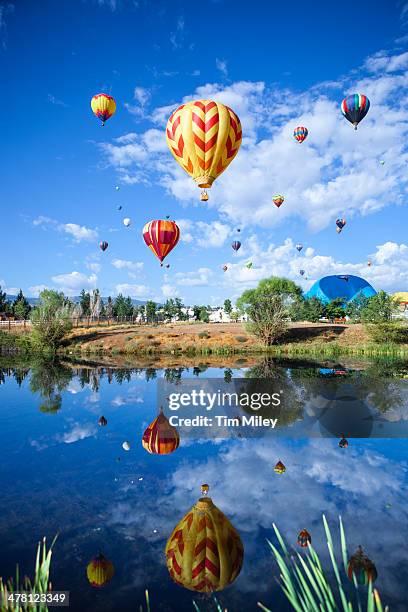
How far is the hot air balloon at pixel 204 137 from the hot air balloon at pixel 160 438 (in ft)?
35.1

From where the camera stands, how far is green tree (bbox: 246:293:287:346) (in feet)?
134

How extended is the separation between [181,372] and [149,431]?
45.5ft

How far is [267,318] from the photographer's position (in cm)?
4075

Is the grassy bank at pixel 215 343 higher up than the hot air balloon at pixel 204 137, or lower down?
lower down

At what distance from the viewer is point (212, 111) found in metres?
16.5

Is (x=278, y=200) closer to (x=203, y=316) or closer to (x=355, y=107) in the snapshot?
(x=355, y=107)

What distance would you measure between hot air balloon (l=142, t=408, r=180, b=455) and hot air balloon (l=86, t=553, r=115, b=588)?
4.89 metres

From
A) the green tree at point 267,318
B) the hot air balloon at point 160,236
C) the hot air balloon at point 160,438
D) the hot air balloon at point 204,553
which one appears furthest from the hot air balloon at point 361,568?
the green tree at point 267,318

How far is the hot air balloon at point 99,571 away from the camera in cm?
594

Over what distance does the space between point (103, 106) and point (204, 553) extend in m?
26.5

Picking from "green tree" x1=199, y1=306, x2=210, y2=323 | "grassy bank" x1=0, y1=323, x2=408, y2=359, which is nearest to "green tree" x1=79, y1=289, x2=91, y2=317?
"green tree" x1=199, y1=306, x2=210, y2=323

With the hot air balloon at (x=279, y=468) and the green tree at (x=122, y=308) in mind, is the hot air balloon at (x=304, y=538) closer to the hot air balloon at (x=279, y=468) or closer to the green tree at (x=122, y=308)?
the hot air balloon at (x=279, y=468)

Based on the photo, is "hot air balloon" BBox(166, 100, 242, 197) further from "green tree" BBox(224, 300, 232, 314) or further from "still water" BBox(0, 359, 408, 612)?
"green tree" BBox(224, 300, 232, 314)

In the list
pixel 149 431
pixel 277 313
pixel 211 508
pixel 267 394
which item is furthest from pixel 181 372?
pixel 211 508
